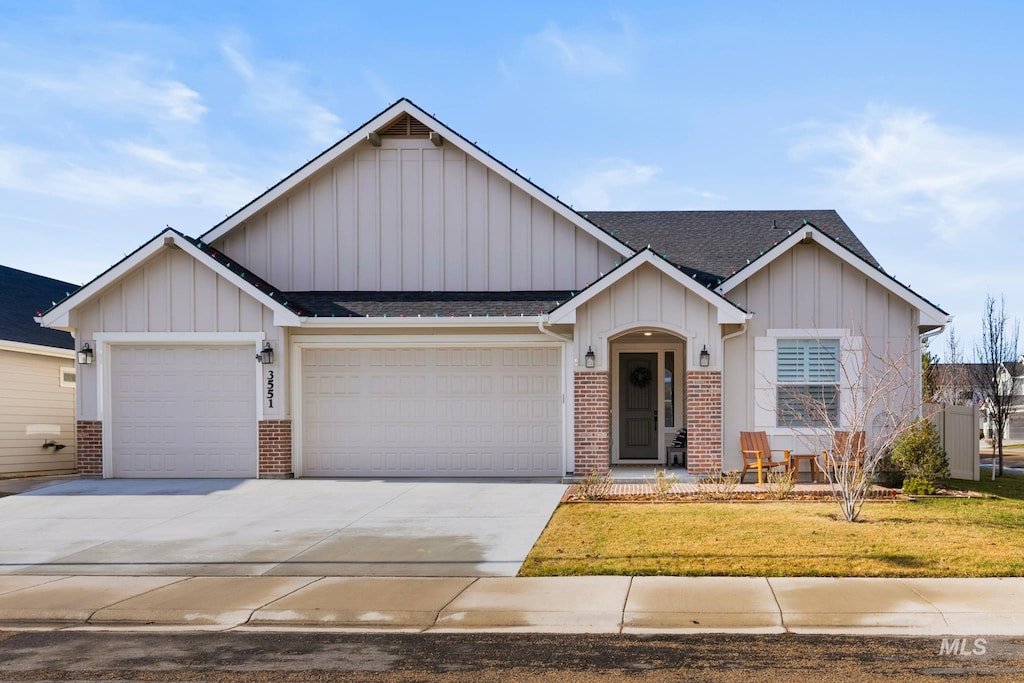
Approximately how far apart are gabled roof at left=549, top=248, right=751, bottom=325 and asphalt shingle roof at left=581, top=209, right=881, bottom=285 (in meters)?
1.30

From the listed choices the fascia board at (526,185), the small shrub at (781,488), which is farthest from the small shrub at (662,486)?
the fascia board at (526,185)

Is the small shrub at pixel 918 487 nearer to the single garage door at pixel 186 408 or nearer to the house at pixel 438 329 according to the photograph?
the house at pixel 438 329

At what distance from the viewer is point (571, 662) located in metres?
6.29

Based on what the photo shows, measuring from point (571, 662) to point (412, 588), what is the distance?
2.57 meters

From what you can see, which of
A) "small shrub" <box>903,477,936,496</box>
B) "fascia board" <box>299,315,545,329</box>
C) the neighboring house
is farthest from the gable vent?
"small shrub" <box>903,477,936,496</box>

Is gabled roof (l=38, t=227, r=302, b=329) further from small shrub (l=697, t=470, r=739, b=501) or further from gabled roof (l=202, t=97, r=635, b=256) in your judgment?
small shrub (l=697, t=470, r=739, b=501)

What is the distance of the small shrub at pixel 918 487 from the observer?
13883 mm

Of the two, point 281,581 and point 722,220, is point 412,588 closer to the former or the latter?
point 281,581

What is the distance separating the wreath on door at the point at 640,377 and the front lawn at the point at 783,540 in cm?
583

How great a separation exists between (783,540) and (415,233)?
400 inches

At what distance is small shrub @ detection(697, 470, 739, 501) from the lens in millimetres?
13641

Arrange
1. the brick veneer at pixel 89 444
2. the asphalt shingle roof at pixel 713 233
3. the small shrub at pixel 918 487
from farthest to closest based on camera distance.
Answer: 1. the asphalt shingle roof at pixel 713 233
2. the brick veneer at pixel 89 444
3. the small shrub at pixel 918 487

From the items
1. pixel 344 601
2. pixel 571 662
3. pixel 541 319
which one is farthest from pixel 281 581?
pixel 541 319

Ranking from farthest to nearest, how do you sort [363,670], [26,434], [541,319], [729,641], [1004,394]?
[1004,394] → [26,434] → [541,319] → [729,641] → [363,670]
